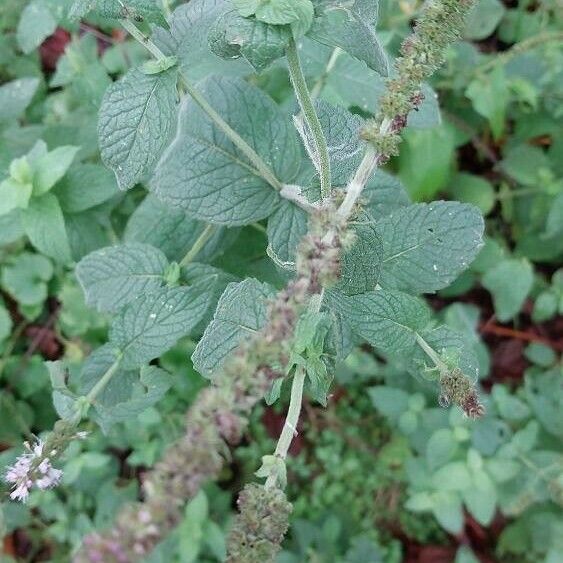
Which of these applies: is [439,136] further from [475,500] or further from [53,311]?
[53,311]

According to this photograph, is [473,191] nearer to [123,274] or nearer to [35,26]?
[123,274]

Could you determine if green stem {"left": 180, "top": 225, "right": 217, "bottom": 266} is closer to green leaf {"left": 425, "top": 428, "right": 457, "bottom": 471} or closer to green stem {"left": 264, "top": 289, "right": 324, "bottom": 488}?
green stem {"left": 264, "top": 289, "right": 324, "bottom": 488}

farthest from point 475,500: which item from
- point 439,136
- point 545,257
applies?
point 439,136

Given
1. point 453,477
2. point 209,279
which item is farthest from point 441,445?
point 209,279

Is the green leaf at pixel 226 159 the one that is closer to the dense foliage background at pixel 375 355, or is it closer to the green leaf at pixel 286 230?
the green leaf at pixel 286 230

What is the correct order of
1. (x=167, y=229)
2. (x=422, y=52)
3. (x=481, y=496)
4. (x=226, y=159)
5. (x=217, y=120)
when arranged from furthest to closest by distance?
(x=481, y=496), (x=167, y=229), (x=226, y=159), (x=217, y=120), (x=422, y=52)

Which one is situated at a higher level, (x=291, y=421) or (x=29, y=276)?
(x=291, y=421)

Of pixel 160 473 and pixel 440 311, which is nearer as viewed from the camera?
pixel 160 473
